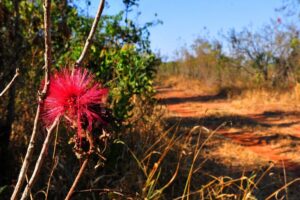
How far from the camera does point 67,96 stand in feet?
3.25

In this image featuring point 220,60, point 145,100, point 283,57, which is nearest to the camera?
point 145,100

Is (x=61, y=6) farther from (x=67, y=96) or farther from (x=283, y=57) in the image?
(x=283, y=57)

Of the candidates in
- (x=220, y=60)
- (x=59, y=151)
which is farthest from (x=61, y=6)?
(x=220, y=60)

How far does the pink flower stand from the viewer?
991 millimetres

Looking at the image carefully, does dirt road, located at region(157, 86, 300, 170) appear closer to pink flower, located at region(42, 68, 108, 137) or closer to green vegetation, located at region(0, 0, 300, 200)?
green vegetation, located at region(0, 0, 300, 200)

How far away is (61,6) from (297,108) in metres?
6.58

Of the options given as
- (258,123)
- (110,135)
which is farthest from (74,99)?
(258,123)

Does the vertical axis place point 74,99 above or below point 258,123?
above

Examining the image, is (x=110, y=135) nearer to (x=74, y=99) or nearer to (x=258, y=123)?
(x=74, y=99)

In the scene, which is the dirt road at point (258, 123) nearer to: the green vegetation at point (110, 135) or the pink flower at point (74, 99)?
the green vegetation at point (110, 135)

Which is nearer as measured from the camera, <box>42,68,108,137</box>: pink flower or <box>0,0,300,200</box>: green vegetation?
<box>42,68,108,137</box>: pink flower

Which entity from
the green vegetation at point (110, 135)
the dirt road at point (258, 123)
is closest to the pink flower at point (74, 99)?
the green vegetation at point (110, 135)

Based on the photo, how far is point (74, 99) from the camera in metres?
0.99

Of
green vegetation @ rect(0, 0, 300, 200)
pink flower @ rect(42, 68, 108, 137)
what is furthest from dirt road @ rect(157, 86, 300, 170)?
pink flower @ rect(42, 68, 108, 137)
